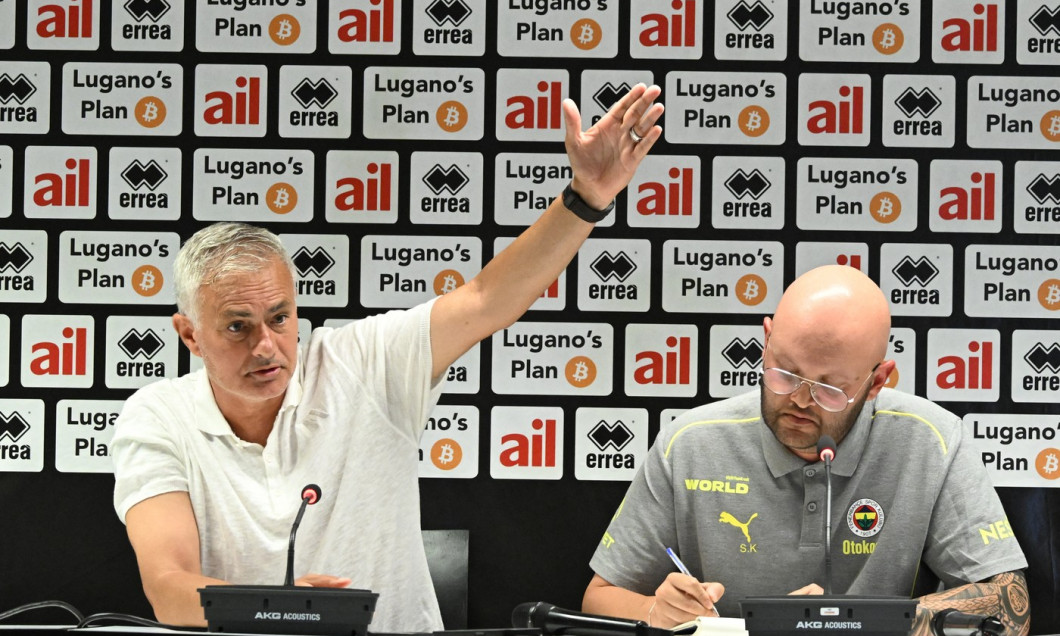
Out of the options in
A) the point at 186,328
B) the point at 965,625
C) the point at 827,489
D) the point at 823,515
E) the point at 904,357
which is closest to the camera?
the point at 965,625

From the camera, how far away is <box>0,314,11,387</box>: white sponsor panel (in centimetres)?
319

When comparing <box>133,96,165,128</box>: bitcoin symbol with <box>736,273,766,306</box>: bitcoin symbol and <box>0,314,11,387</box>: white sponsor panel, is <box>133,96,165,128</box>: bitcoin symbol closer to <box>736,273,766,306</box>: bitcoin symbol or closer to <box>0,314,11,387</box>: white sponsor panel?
<box>0,314,11,387</box>: white sponsor panel

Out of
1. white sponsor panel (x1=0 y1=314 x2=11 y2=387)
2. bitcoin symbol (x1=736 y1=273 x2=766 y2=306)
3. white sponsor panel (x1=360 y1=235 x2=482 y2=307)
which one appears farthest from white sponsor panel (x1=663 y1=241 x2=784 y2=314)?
white sponsor panel (x1=0 y1=314 x2=11 y2=387)

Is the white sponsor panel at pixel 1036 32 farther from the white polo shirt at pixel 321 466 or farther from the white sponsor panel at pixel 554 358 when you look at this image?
the white polo shirt at pixel 321 466

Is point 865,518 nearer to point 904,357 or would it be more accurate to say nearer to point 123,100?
Result: point 904,357

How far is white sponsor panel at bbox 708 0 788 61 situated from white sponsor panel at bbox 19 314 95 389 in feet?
6.83

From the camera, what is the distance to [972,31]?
10.6 feet

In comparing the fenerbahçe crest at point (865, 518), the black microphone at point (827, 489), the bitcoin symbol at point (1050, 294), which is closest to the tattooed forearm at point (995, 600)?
the fenerbahçe crest at point (865, 518)

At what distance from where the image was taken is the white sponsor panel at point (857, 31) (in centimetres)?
321

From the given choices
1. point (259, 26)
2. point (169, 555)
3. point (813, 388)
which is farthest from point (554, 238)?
point (259, 26)

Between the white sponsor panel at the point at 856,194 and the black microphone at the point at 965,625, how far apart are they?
68.4 inches

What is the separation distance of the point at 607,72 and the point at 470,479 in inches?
50.8

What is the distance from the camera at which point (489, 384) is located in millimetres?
3186

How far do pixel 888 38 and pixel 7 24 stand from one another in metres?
2.67
